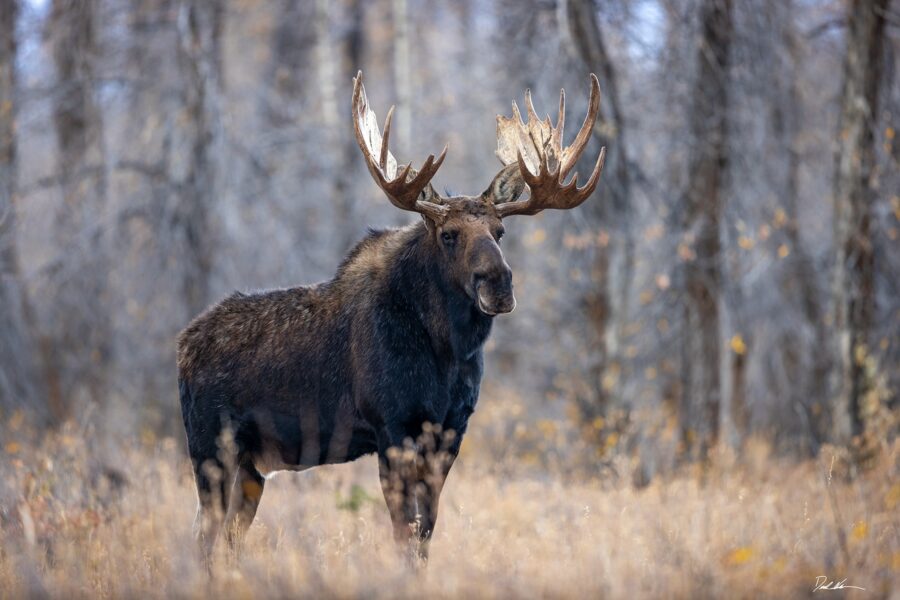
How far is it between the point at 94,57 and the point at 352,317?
798cm

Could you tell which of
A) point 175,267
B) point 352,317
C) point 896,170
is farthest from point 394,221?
point 352,317

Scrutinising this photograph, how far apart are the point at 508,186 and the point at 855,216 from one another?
449 cm

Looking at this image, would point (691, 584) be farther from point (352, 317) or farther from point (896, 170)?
point (896, 170)

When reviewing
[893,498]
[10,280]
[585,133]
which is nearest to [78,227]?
[10,280]

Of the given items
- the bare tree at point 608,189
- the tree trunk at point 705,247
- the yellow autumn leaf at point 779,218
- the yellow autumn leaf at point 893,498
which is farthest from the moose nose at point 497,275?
the yellow autumn leaf at point 779,218

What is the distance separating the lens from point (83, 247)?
488 inches

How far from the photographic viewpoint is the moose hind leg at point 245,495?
6.50m

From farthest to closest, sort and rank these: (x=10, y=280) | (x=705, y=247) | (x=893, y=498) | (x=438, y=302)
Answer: (x=10, y=280), (x=705, y=247), (x=893, y=498), (x=438, y=302)

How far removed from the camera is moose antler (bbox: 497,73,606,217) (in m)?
6.45

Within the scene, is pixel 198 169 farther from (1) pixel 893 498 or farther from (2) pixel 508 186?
(1) pixel 893 498

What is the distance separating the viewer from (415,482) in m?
5.84

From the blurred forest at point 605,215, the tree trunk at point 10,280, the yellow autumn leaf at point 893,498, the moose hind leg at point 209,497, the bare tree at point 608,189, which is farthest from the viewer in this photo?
the tree trunk at point 10,280

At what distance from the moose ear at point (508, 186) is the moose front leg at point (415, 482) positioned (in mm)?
1750

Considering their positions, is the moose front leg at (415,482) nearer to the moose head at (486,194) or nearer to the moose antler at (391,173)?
the moose head at (486,194)
